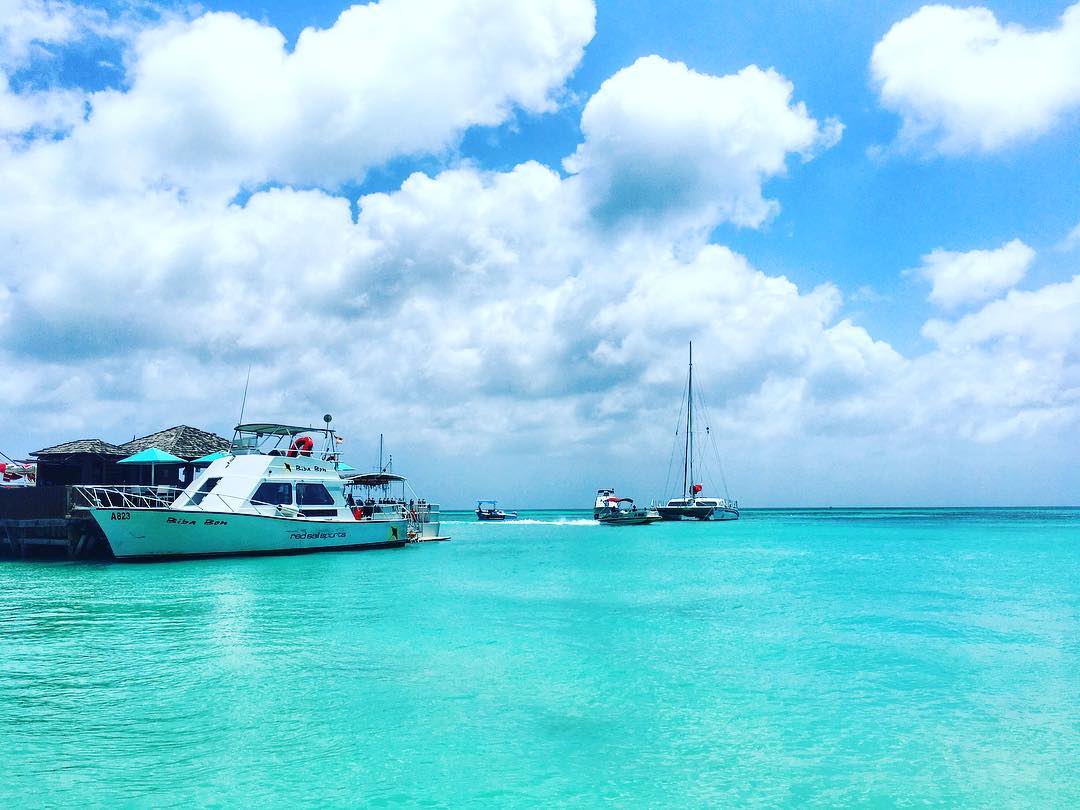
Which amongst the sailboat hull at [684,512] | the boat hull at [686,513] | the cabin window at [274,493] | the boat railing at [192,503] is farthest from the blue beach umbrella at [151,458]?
the boat hull at [686,513]

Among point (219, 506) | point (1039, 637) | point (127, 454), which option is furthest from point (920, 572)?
point (127, 454)

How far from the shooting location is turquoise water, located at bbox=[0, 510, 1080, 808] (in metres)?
7.93

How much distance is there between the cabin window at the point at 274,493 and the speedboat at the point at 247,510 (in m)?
0.04

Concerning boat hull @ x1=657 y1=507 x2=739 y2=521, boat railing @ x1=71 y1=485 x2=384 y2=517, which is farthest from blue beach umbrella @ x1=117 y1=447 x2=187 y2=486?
boat hull @ x1=657 y1=507 x2=739 y2=521

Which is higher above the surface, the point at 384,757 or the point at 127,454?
the point at 127,454

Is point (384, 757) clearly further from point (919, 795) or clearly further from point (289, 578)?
point (289, 578)

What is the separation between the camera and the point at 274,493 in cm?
3353

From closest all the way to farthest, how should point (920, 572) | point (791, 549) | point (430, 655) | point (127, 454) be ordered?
point (430, 655) → point (920, 572) → point (127, 454) → point (791, 549)

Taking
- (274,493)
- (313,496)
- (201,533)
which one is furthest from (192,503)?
(313,496)

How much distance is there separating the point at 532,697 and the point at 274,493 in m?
25.4

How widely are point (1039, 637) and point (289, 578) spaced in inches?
884

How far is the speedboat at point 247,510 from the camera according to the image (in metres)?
29.3

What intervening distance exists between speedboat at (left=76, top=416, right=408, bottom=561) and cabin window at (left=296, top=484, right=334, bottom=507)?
48 millimetres

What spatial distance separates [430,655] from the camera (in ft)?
45.9
